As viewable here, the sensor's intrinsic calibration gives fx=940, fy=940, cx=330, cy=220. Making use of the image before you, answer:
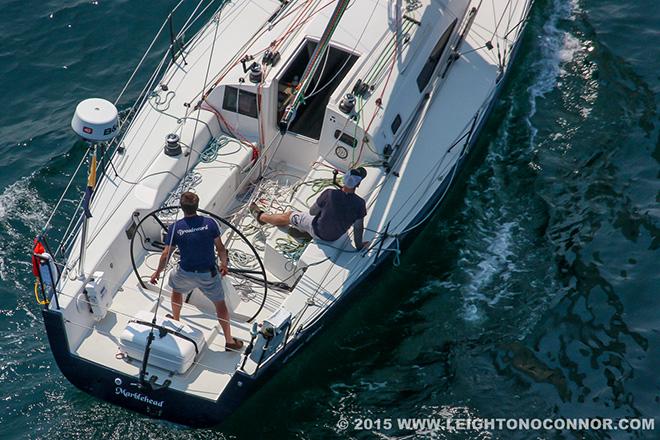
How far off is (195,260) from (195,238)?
0.25 meters

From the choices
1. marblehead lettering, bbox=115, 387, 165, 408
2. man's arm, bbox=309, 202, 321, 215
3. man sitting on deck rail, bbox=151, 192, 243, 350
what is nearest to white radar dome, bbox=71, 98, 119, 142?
man sitting on deck rail, bbox=151, 192, 243, 350

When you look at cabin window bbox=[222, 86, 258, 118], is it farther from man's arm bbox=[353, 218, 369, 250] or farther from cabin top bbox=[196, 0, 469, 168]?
man's arm bbox=[353, 218, 369, 250]

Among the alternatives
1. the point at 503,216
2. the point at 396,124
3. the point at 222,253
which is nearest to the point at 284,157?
the point at 396,124

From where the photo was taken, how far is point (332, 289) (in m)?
10.2

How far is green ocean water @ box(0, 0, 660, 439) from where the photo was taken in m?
10.5

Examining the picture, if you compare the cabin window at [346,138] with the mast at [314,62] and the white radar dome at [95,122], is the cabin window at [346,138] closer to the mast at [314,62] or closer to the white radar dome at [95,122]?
the mast at [314,62]

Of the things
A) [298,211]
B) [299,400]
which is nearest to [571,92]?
[298,211]

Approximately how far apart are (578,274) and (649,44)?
15.9 ft

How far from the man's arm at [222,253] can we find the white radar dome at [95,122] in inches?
59.5

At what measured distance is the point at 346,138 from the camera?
11.1 metres

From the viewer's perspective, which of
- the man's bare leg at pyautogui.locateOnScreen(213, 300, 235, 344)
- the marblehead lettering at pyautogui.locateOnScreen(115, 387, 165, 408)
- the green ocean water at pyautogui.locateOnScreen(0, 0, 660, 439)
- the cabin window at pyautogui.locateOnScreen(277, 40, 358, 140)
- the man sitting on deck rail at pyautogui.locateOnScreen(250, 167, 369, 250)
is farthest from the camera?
the cabin window at pyautogui.locateOnScreen(277, 40, 358, 140)

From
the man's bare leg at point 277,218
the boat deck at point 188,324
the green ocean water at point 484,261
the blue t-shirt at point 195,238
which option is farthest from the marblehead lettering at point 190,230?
the green ocean water at point 484,261

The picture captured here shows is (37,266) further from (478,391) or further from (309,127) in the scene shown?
(478,391)

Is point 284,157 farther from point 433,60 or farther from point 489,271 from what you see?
point 489,271
